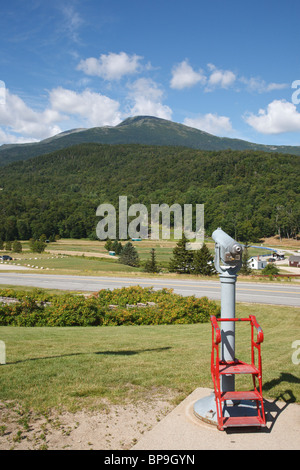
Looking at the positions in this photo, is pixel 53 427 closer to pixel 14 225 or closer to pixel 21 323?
pixel 21 323

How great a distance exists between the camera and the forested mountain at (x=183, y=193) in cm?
10769

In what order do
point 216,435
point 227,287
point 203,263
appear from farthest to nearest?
point 203,263 < point 227,287 < point 216,435

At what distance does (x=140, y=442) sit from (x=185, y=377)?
7.17 ft

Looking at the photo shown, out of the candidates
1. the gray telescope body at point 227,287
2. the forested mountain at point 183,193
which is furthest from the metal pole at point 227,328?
the forested mountain at point 183,193

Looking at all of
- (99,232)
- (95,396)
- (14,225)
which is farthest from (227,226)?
(95,396)

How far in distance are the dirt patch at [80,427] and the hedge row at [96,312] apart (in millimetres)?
7526

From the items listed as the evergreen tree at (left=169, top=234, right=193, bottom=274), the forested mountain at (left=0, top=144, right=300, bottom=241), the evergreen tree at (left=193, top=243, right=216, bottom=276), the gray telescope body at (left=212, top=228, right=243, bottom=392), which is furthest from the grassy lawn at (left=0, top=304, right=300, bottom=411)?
the forested mountain at (left=0, top=144, right=300, bottom=241)

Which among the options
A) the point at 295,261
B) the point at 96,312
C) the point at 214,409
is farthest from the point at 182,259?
the point at 214,409

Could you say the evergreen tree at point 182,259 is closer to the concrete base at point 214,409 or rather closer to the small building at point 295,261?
the small building at point 295,261

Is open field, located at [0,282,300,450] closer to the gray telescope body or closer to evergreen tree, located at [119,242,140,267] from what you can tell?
the gray telescope body

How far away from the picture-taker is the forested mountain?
10769 cm

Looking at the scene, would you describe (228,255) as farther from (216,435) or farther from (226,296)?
(216,435)

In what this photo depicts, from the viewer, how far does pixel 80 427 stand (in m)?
4.25

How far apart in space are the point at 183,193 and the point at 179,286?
115423 mm
